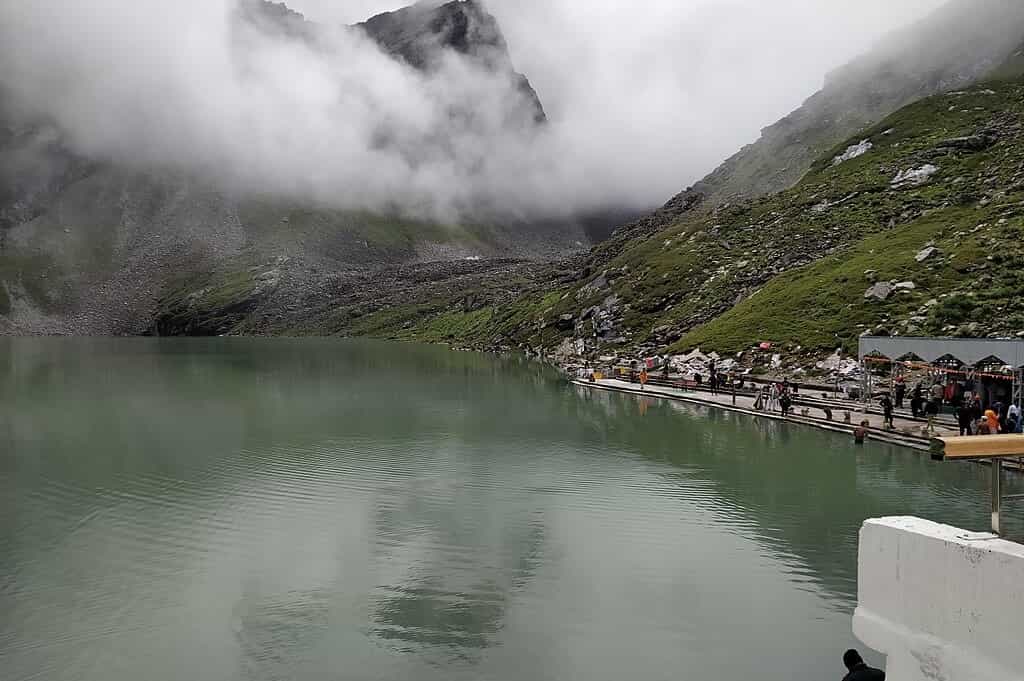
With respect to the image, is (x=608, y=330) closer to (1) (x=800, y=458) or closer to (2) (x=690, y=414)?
(2) (x=690, y=414)

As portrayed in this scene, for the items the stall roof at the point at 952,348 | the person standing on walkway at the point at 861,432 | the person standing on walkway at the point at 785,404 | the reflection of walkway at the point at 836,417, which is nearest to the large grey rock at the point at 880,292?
the reflection of walkway at the point at 836,417

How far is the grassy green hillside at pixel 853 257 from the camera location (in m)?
66.5

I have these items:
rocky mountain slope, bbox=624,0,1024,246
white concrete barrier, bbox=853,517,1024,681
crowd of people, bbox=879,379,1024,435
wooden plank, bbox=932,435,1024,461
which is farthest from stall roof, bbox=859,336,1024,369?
rocky mountain slope, bbox=624,0,1024,246

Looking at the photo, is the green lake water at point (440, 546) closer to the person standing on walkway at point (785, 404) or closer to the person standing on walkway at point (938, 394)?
the person standing on walkway at point (785, 404)

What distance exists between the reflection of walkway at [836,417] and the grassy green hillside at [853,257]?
40.7ft

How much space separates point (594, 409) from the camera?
208 feet

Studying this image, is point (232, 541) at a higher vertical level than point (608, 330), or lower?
lower

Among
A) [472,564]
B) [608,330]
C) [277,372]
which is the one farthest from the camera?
[608,330]

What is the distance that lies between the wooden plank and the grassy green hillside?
52.6 metres

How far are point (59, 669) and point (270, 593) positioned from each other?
5457 mm

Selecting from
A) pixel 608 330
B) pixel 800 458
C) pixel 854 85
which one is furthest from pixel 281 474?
pixel 854 85

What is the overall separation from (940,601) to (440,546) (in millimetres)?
18327

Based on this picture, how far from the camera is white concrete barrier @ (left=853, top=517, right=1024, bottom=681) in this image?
8.04 metres

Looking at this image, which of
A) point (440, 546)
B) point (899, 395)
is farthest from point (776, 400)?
point (440, 546)
